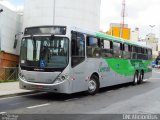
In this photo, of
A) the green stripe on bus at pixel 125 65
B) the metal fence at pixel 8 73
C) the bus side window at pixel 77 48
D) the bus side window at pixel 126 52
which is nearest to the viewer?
the bus side window at pixel 77 48

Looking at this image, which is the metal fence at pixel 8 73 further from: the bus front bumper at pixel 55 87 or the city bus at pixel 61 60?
the bus front bumper at pixel 55 87

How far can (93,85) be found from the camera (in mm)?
16250

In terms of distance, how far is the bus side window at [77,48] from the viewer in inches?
557

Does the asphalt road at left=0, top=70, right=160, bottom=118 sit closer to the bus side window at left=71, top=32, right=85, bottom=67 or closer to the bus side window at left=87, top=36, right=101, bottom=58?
the bus side window at left=71, top=32, right=85, bottom=67

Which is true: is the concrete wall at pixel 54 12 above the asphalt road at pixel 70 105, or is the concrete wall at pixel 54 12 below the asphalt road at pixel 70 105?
above

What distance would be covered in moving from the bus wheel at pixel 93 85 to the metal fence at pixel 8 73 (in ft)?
22.5

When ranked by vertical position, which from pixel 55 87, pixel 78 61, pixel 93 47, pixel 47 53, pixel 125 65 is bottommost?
→ pixel 55 87

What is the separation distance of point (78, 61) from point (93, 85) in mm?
2117

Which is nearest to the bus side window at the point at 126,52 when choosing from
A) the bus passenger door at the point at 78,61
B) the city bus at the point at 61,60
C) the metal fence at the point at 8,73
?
the city bus at the point at 61,60

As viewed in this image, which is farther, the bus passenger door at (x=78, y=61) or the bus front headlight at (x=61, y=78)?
the bus passenger door at (x=78, y=61)

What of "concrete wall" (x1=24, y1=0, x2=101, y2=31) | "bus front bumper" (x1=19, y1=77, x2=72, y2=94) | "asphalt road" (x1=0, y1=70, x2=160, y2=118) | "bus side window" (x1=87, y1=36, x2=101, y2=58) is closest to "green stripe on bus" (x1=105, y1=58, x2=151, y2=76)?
"bus side window" (x1=87, y1=36, x2=101, y2=58)

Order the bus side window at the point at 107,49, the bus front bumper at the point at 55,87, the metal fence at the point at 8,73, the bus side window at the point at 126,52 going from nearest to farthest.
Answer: the bus front bumper at the point at 55,87, the bus side window at the point at 107,49, the bus side window at the point at 126,52, the metal fence at the point at 8,73

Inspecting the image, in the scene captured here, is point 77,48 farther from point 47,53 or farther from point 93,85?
point 93,85

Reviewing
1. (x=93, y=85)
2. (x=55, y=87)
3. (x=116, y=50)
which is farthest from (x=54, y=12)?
(x=55, y=87)
